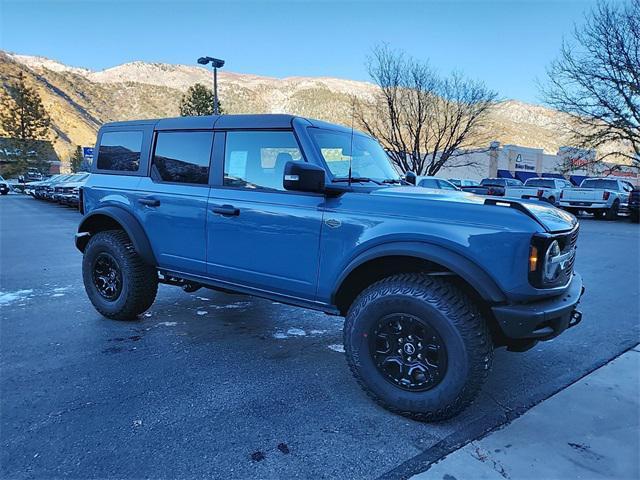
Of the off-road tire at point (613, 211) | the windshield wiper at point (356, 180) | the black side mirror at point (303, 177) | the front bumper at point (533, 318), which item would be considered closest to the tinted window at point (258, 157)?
the windshield wiper at point (356, 180)

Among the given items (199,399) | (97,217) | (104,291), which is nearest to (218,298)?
(104,291)

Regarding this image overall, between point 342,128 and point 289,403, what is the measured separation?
2.31 m

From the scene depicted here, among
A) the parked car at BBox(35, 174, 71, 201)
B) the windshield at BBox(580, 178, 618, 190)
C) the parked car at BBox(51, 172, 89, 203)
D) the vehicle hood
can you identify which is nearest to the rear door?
the vehicle hood

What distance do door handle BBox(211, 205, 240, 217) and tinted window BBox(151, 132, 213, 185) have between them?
13.5 inches

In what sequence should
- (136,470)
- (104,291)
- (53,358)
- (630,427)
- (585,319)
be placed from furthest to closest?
(585,319) → (104,291) → (53,358) → (630,427) → (136,470)

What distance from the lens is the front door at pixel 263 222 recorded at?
3215 mm

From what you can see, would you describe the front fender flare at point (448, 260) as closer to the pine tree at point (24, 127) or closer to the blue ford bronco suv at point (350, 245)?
the blue ford bronco suv at point (350, 245)

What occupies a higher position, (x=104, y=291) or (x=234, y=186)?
(x=234, y=186)

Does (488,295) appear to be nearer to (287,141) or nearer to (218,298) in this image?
(287,141)

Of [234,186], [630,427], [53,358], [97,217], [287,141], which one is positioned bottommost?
[53,358]

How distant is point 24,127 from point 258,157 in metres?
57.6

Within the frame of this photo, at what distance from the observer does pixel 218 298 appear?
553cm

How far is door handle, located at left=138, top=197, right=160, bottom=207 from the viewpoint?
4.06 meters

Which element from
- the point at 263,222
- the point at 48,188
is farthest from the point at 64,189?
the point at 263,222
